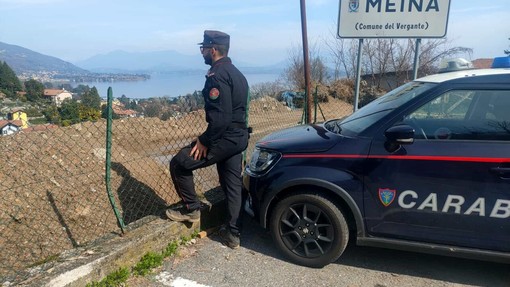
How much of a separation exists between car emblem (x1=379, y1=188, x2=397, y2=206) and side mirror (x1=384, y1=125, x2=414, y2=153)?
0.33m

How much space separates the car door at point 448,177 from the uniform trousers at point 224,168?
4.17 feet

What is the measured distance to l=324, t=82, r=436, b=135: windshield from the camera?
3139 millimetres

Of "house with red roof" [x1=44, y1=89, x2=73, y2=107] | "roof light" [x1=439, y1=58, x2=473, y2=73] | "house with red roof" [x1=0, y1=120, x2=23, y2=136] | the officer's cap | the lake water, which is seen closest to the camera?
the officer's cap

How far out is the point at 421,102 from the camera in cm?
299

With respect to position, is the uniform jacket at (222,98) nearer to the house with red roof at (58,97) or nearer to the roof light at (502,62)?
the roof light at (502,62)

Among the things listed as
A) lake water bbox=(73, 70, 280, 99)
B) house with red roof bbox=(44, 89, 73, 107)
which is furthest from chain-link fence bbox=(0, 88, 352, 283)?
lake water bbox=(73, 70, 280, 99)

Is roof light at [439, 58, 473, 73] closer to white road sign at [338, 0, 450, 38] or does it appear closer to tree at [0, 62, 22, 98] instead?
white road sign at [338, 0, 450, 38]

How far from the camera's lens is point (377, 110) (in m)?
3.34

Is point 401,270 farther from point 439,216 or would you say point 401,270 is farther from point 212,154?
point 212,154

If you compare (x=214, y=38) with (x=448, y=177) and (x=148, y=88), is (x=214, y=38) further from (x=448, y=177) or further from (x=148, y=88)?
(x=148, y=88)

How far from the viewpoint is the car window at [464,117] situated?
2.81 metres

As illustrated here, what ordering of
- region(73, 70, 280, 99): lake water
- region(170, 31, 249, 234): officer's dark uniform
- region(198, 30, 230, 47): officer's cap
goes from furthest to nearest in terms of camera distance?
region(73, 70, 280, 99): lake water → region(198, 30, 230, 47): officer's cap → region(170, 31, 249, 234): officer's dark uniform

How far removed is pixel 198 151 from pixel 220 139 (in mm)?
248

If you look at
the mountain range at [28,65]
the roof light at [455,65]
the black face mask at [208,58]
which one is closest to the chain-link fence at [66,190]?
the black face mask at [208,58]
